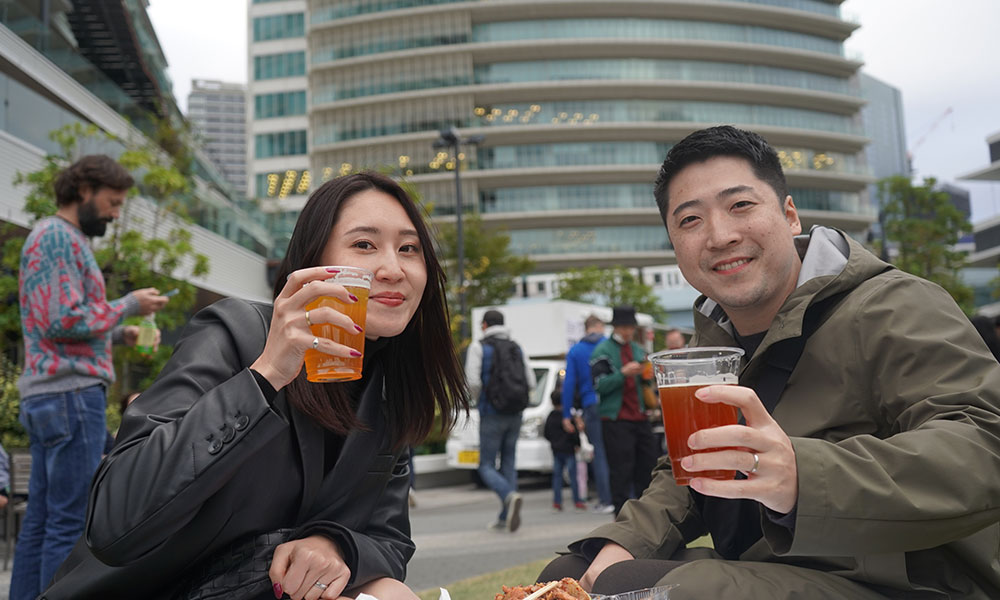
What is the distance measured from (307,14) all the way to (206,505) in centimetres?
6315

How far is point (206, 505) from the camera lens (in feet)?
5.87

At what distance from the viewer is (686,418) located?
158 cm

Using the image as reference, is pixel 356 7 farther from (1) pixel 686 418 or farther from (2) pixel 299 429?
(1) pixel 686 418

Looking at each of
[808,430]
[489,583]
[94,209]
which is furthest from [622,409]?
[808,430]

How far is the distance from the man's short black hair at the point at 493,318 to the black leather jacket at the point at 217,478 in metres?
7.16

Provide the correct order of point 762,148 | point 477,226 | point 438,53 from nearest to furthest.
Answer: point 762,148
point 477,226
point 438,53

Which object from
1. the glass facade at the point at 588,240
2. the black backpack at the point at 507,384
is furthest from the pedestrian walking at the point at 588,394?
the glass facade at the point at 588,240

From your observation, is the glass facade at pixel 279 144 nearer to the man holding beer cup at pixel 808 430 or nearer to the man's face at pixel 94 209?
the man's face at pixel 94 209

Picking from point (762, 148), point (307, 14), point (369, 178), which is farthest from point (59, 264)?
point (307, 14)

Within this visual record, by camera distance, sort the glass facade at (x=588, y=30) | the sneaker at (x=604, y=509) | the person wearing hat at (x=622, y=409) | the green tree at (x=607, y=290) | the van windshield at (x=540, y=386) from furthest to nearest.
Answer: the glass facade at (x=588, y=30) < the green tree at (x=607, y=290) < the van windshield at (x=540, y=386) < the sneaker at (x=604, y=509) < the person wearing hat at (x=622, y=409)

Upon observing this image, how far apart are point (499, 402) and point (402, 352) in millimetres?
6589

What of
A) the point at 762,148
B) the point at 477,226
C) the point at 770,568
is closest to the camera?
the point at 770,568

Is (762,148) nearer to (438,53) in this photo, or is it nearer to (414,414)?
(414,414)

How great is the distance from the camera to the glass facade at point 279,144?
57406mm
